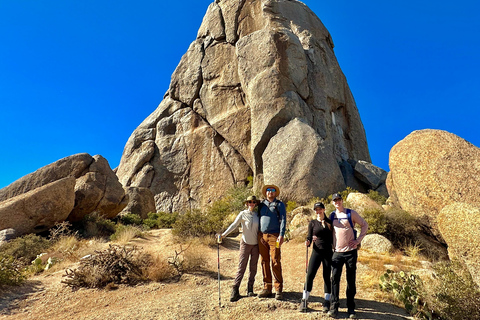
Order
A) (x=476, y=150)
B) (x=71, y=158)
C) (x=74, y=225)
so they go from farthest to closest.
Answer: (x=71, y=158) → (x=74, y=225) → (x=476, y=150)

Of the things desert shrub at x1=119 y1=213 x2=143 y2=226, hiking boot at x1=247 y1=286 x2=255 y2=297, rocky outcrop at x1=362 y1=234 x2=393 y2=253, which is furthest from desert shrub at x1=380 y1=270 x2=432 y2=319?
desert shrub at x1=119 y1=213 x2=143 y2=226

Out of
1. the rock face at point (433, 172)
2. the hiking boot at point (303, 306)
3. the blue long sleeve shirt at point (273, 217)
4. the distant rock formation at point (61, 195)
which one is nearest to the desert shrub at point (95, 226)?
the distant rock formation at point (61, 195)

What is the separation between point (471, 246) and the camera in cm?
661

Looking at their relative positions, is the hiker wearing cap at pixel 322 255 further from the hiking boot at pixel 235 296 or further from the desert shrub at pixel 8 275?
the desert shrub at pixel 8 275

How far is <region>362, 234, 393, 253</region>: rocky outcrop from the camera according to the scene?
35.9 feet

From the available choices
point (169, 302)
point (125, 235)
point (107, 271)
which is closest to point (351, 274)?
point (169, 302)

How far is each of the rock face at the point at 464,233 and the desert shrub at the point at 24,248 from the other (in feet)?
40.2

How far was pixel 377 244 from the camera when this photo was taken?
36.6 ft

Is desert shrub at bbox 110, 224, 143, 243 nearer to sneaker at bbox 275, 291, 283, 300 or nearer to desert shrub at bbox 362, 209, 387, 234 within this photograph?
sneaker at bbox 275, 291, 283, 300

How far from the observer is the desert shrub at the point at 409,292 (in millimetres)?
6555

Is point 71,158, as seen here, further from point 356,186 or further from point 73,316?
point 356,186

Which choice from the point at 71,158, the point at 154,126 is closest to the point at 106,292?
the point at 71,158

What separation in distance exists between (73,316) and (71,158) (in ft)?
45.2

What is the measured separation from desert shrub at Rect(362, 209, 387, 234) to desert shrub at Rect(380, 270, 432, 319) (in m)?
4.27
